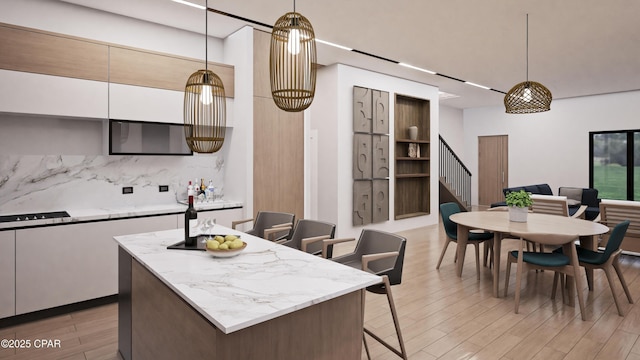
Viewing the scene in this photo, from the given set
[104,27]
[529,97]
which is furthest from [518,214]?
[104,27]

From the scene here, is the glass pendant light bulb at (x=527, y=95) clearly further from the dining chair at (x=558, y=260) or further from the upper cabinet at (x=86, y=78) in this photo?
the upper cabinet at (x=86, y=78)

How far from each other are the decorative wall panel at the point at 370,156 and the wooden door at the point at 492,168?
17.7 feet

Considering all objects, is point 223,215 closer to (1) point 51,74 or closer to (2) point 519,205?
(1) point 51,74

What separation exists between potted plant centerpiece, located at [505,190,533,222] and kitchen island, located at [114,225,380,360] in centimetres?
298

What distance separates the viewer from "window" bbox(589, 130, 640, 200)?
8.74 m

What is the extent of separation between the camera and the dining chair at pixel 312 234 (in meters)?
3.25

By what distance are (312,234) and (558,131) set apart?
9057 mm

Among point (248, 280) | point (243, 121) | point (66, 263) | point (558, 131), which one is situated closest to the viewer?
point (248, 280)

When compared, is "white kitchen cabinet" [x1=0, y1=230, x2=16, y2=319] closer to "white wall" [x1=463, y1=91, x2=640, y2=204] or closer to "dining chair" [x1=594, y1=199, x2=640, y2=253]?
"dining chair" [x1=594, y1=199, x2=640, y2=253]

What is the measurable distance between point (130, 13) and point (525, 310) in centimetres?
523

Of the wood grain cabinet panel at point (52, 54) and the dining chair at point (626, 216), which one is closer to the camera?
the wood grain cabinet panel at point (52, 54)

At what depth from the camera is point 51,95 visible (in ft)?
11.7

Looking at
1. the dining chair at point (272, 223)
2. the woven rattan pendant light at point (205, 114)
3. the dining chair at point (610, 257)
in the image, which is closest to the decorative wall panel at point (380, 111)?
the dining chair at point (272, 223)

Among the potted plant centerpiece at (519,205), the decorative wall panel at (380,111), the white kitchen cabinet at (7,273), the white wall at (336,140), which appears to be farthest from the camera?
the decorative wall panel at (380,111)
